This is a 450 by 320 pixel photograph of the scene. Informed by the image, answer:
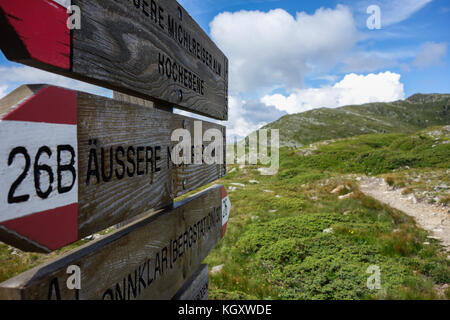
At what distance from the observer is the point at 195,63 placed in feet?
8.28

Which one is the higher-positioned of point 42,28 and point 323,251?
point 42,28

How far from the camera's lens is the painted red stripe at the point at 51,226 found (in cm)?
84

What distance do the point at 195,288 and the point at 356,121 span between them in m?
81.8

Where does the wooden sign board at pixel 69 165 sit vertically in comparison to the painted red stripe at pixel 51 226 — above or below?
above

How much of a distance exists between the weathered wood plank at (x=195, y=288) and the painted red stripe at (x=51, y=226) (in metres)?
1.37

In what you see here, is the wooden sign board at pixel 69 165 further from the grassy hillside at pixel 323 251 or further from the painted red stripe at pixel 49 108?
the grassy hillside at pixel 323 251

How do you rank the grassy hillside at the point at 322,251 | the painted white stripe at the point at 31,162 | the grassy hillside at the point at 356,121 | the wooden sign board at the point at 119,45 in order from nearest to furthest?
1. the painted white stripe at the point at 31,162
2. the wooden sign board at the point at 119,45
3. the grassy hillside at the point at 322,251
4. the grassy hillside at the point at 356,121

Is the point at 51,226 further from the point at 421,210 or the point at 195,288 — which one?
the point at 421,210

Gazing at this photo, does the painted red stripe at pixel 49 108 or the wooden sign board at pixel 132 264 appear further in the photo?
the wooden sign board at pixel 132 264

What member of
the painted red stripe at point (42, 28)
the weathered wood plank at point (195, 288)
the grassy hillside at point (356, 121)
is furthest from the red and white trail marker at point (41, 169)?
the grassy hillside at point (356, 121)

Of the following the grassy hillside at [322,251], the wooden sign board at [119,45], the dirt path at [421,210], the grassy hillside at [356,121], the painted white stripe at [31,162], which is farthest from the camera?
the grassy hillside at [356,121]

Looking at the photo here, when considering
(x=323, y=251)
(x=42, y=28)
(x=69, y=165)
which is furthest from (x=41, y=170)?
(x=323, y=251)

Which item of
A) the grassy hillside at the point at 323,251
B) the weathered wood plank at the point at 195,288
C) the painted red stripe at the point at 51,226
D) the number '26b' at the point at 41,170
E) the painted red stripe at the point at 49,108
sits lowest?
the grassy hillside at the point at 323,251

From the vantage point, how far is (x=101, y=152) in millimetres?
1212
